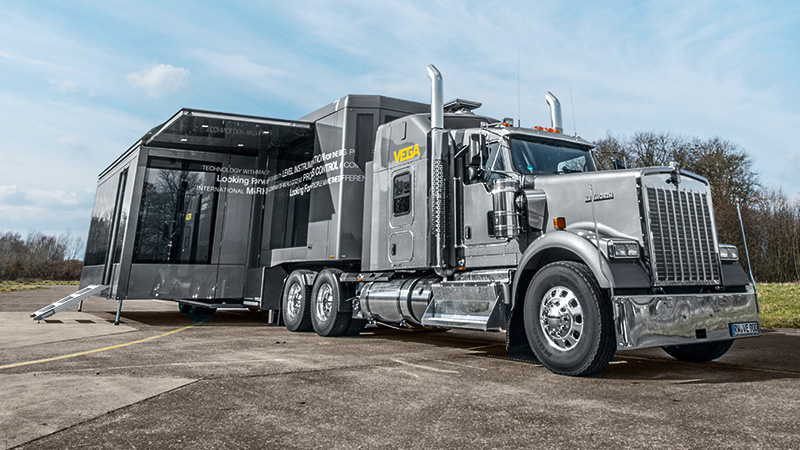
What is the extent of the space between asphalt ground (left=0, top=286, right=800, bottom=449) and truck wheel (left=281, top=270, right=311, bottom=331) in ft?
8.15

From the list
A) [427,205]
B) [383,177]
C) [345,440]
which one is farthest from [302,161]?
[345,440]

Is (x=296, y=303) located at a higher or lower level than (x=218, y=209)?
lower

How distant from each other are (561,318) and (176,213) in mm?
8644

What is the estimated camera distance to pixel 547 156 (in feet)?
22.7

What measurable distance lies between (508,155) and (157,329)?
23.7ft

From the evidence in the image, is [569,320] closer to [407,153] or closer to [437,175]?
[437,175]

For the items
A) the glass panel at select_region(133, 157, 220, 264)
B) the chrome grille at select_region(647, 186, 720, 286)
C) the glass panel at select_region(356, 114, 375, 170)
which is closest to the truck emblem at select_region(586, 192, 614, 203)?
the chrome grille at select_region(647, 186, 720, 286)

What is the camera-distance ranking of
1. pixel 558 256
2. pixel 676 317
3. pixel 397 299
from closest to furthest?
1. pixel 676 317
2. pixel 558 256
3. pixel 397 299

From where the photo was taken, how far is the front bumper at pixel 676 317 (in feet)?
15.6

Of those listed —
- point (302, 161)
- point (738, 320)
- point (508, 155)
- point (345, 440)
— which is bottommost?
point (345, 440)

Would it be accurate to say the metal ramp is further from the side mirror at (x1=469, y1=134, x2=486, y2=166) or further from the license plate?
the license plate

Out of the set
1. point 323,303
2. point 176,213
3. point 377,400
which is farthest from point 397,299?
point 176,213

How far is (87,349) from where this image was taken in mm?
6898

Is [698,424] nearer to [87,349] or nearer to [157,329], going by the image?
[87,349]
